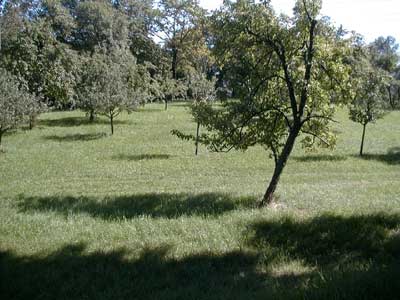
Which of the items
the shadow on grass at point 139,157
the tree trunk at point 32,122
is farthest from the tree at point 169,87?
the shadow on grass at point 139,157

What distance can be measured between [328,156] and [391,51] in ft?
230

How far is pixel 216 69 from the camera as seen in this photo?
1627 cm

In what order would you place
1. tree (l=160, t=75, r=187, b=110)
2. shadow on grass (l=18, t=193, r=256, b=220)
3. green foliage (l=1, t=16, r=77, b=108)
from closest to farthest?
shadow on grass (l=18, t=193, r=256, b=220), green foliage (l=1, t=16, r=77, b=108), tree (l=160, t=75, r=187, b=110)

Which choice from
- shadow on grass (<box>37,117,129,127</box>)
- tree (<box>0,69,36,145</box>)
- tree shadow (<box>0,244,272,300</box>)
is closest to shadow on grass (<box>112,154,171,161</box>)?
tree (<box>0,69,36,145</box>)

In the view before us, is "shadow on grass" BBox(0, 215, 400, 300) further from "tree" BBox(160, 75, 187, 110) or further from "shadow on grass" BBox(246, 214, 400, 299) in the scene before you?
"tree" BBox(160, 75, 187, 110)

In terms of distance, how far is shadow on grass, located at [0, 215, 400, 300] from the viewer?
4.78 m

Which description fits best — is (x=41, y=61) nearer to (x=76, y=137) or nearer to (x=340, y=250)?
(x=76, y=137)

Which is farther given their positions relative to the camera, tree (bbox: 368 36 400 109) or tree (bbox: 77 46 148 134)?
tree (bbox: 368 36 400 109)

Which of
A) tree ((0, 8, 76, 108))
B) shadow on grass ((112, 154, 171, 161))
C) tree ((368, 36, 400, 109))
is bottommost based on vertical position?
shadow on grass ((112, 154, 171, 161))

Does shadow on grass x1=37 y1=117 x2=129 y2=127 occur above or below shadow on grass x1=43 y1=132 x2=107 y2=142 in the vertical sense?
above

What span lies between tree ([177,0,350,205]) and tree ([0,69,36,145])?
51.8 ft

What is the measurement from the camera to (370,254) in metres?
6.76

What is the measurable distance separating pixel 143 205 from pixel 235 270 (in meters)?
6.33

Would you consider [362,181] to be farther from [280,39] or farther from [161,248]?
[161,248]
